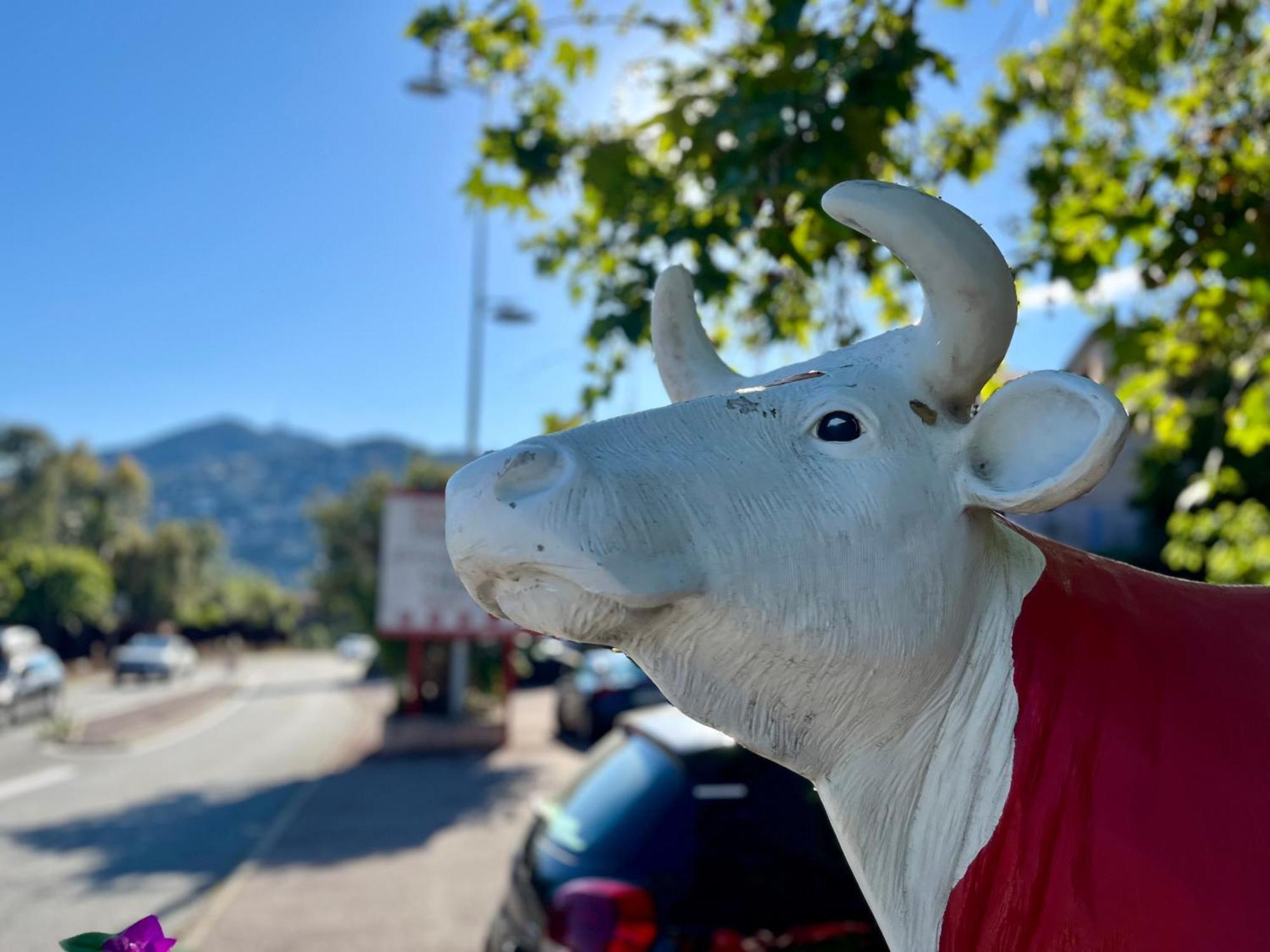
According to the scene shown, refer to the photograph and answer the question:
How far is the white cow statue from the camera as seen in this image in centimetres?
103

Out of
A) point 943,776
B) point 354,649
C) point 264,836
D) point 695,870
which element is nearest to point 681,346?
point 943,776

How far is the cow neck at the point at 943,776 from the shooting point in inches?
44.6

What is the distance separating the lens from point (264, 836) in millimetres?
8547

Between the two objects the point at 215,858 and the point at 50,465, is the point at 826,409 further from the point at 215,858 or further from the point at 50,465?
the point at 50,465

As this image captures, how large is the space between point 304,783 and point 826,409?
11442mm

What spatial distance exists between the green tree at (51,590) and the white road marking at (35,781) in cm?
2605

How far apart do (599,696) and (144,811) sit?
548 cm

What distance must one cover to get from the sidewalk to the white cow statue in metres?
4.42

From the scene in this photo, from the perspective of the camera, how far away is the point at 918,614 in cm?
112

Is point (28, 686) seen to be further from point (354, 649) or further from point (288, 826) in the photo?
point (354, 649)

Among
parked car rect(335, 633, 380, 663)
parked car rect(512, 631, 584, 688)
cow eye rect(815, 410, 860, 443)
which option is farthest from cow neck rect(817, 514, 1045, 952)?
parked car rect(335, 633, 380, 663)

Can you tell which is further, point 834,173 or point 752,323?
point 752,323

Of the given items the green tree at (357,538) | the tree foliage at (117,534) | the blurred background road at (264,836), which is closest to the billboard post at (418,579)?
the blurred background road at (264,836)

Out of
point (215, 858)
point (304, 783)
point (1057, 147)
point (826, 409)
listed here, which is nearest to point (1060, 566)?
point (826, 409)
